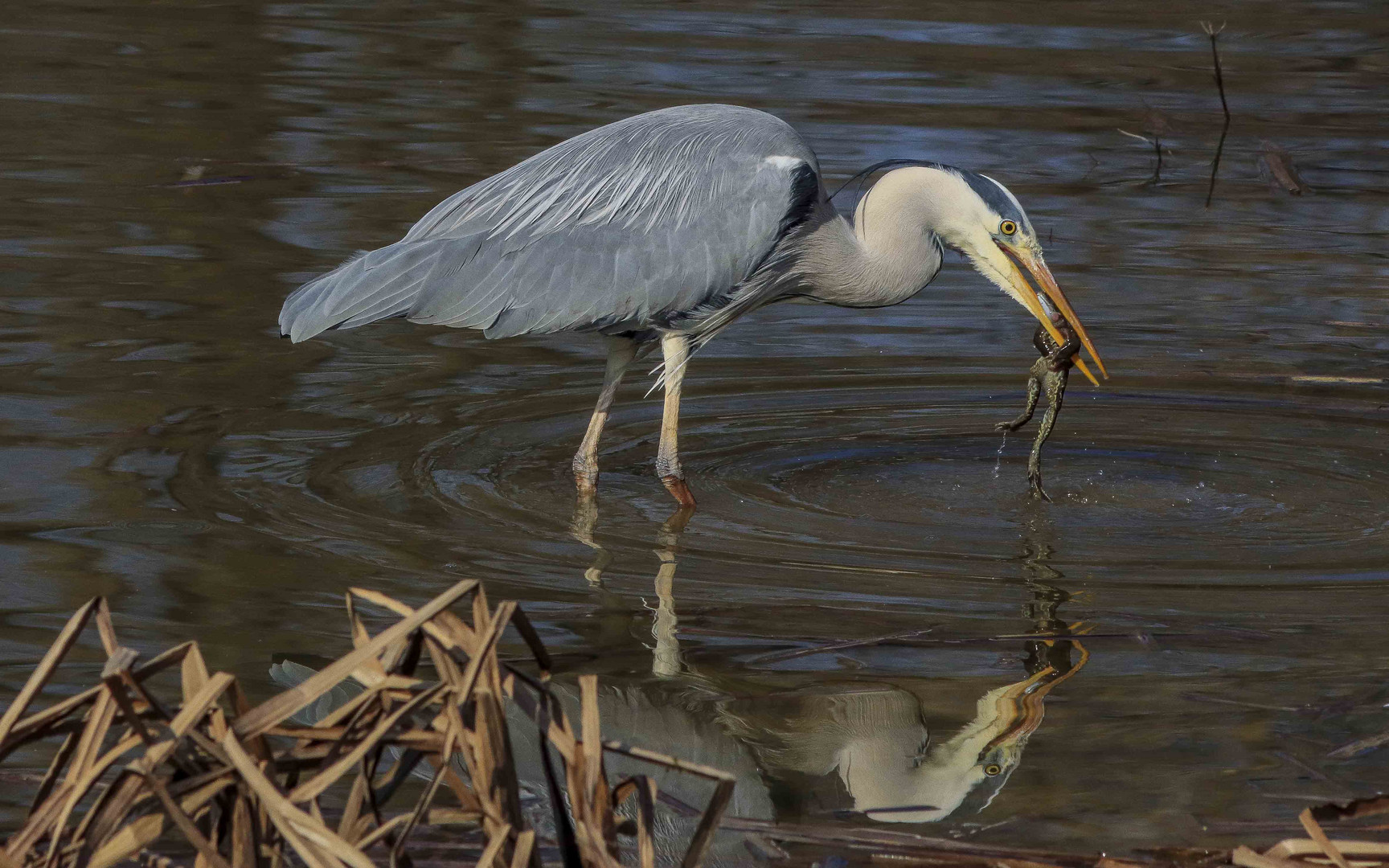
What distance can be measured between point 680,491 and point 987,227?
1439 mm

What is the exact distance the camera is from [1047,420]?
6.25 meters

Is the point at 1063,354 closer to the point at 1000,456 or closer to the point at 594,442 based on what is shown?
the point at 1000,456

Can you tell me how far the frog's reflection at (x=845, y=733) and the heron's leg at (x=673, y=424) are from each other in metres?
1.21

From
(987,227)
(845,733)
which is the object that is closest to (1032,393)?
(987,227)

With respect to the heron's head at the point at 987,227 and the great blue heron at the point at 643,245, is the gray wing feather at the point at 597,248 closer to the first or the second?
the great blue heron at the point at 643,245

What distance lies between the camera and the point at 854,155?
36.5ft

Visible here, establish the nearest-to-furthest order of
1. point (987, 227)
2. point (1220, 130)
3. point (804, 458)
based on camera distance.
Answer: point (987, 227), point (804, 458), point (1220, 130)

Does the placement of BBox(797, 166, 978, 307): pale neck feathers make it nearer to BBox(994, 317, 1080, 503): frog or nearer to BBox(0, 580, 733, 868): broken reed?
BBox(994, 317, 1080, 503): frog

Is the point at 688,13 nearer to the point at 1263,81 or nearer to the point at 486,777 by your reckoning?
the point at 1263,81

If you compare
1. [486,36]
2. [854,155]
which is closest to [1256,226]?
[854,155]

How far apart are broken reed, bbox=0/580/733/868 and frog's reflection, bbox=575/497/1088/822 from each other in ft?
2.94

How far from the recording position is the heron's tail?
6.12 meters

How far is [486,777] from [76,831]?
25.1 inches

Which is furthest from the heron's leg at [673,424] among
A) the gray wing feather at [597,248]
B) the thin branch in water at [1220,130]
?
the thin branch in water at [1220,130]
